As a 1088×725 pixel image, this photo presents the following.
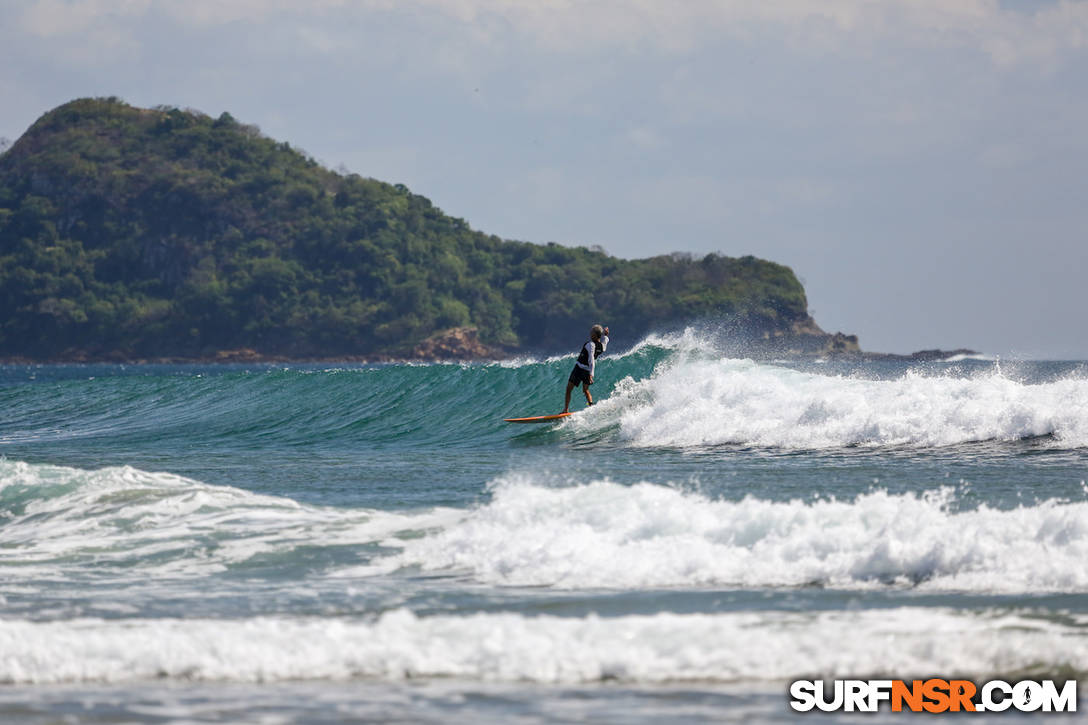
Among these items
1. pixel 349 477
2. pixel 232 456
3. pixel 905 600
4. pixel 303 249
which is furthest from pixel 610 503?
pixel 303 249

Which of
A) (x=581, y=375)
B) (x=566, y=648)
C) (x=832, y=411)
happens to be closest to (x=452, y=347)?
(x=581, y=375)

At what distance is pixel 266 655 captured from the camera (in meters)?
8.45

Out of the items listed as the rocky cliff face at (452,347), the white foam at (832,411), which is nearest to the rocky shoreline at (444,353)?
the rocky cliff face at (452,347)

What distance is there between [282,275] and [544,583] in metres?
171

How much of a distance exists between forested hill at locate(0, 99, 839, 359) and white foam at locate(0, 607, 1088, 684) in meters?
161

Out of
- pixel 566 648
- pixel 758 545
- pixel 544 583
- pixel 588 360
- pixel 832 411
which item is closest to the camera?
pixel 566 648

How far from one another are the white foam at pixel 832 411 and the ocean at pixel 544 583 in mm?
194

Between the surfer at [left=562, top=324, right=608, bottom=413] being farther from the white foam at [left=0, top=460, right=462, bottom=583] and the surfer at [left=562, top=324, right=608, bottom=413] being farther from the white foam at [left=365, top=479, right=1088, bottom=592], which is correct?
the white foam at [left=365, top=479, right=1088, bottom=592]

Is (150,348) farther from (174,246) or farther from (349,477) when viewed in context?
(349,477)

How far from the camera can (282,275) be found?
579 feet

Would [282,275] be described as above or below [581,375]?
above

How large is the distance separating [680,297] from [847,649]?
166030 mm

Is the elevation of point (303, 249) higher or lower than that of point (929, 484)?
higher

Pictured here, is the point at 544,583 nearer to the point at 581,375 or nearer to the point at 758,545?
the point at 758,545
